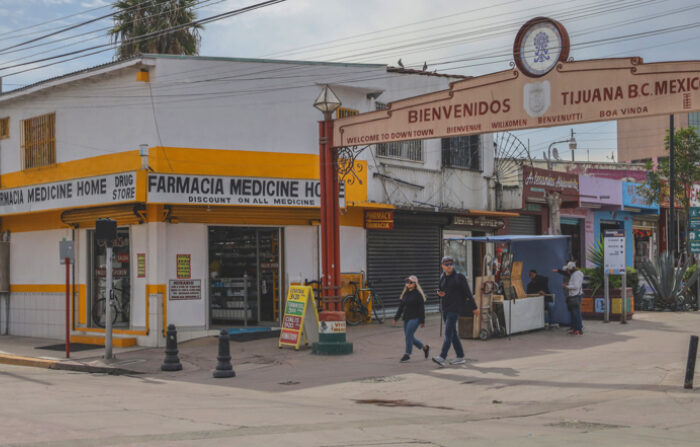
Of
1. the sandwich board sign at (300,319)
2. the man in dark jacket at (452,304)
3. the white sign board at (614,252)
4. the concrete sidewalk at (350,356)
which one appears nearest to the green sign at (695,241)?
the concrete sidewalk at (350,356)

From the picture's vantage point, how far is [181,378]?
46.5 ft

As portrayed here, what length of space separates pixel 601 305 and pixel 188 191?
440 inches

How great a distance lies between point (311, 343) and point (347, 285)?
4123 millimetres

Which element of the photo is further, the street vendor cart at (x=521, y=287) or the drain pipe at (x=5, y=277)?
the drain pipe at (x=5, y=277)

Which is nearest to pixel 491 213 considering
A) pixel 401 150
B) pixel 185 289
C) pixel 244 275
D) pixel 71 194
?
pixel 401 150

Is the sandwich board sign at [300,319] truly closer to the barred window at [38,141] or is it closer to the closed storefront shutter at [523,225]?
the barred window at [38,141]

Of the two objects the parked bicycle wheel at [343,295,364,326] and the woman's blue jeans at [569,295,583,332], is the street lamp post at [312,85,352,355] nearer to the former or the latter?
the parked bicycle wheel at [343,295,364,326]

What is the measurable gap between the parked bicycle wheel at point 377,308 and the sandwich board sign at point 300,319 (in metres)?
4.32

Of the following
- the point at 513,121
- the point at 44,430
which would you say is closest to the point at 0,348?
the point at 44,430

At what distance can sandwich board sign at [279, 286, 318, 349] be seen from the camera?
1677cm

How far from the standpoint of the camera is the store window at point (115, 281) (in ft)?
64.8

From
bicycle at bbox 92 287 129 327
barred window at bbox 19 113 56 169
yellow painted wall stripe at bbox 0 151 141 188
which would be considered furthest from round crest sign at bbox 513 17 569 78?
barred window at bbox 19 113 56 169

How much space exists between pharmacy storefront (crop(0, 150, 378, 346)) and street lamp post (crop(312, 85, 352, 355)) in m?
2.81

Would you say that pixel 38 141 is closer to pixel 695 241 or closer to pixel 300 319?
pixel 300 319
